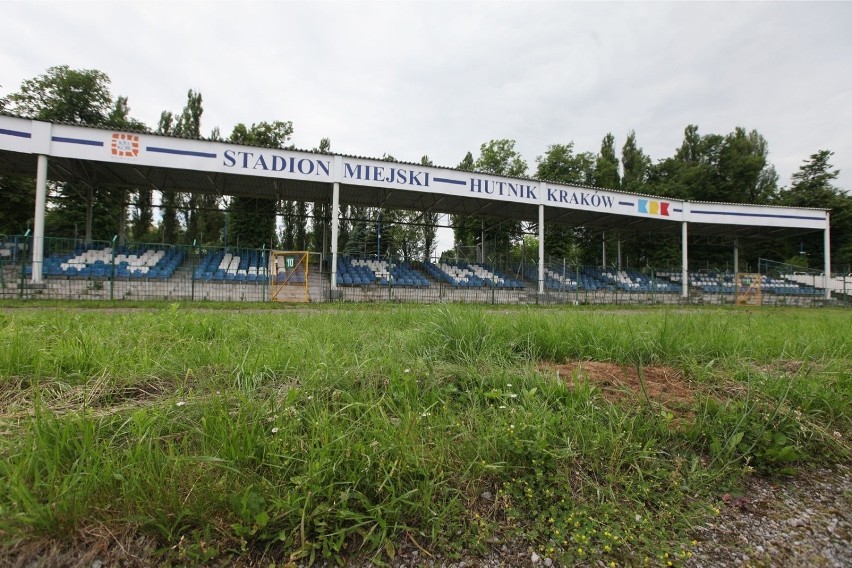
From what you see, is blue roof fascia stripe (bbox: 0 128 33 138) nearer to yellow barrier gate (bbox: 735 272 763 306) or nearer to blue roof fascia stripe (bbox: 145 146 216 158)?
blue roof fascia stripe (bbox: 145 146 216 158)

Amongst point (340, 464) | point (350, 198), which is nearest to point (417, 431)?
point (340, 464)

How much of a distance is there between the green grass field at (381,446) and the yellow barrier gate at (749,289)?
25794 mm

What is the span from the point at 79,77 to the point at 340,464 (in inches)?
1706

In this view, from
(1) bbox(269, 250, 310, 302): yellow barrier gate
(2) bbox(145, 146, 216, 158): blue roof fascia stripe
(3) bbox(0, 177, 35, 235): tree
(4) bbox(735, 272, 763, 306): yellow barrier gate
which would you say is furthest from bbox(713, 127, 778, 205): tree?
(3) bbox(0, 177, 35, 235): tree

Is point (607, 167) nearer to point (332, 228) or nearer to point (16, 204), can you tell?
point (332, 228)

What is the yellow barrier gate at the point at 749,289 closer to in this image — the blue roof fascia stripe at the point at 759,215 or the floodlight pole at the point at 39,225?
the blue roof fascia stripe at the point at 759,215

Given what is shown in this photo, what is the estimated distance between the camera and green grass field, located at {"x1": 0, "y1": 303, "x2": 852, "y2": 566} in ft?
5.07

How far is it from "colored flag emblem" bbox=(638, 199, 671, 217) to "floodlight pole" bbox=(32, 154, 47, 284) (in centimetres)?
2969

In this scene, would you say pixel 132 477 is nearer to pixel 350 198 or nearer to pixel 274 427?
pixel 274 427

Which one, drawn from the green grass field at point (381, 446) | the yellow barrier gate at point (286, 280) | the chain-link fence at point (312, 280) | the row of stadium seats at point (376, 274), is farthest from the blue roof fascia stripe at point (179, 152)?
the green grass field at point (381, 446)

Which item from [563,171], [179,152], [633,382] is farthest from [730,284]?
[179,152]

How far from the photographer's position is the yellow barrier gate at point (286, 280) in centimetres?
1592

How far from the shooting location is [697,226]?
89.2 ft

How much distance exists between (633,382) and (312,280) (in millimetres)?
17226
